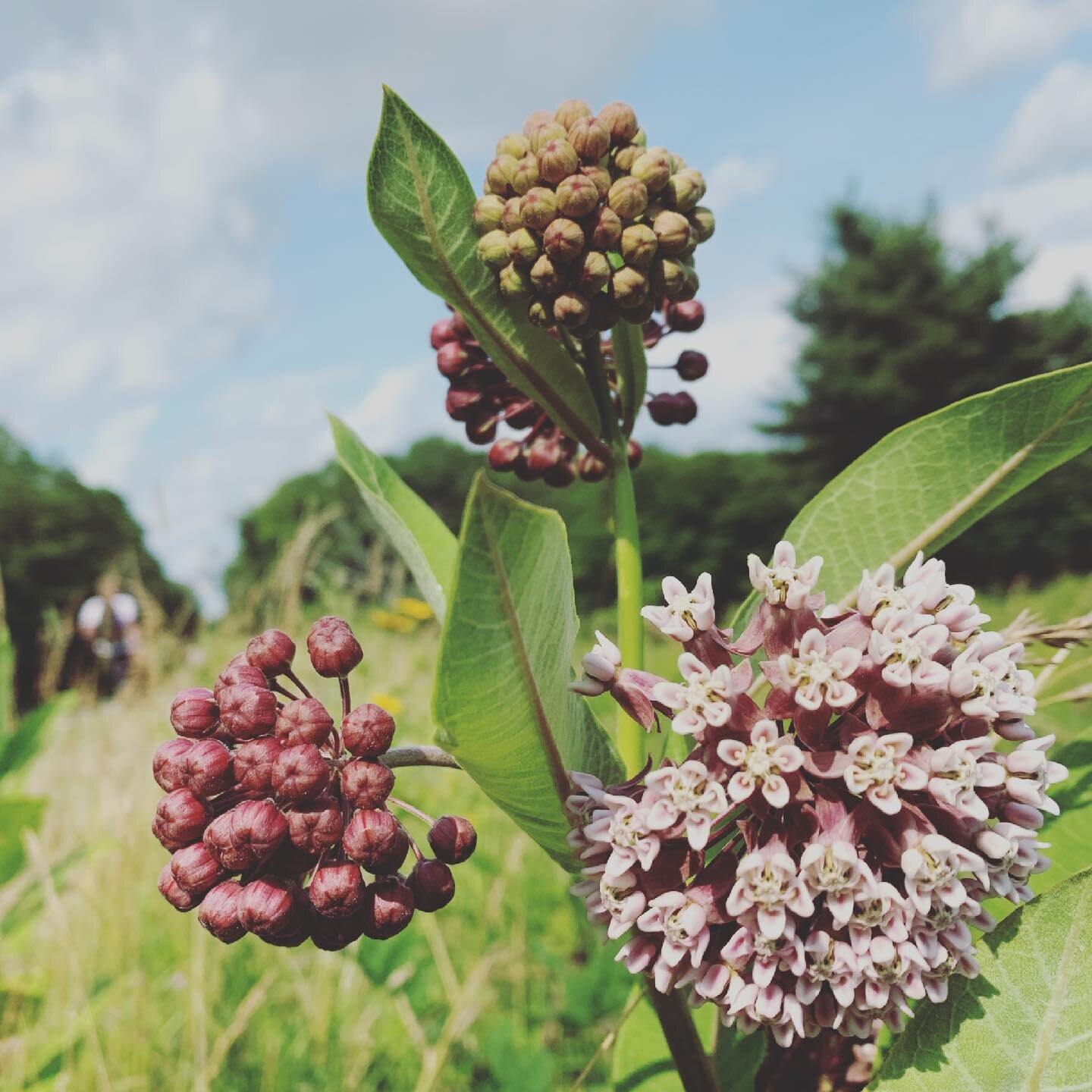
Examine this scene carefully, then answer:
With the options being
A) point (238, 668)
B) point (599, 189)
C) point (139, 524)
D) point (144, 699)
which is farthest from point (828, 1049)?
point (139, 524)

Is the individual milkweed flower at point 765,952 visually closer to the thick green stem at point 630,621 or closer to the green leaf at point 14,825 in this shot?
the thick green stem at point 630,621

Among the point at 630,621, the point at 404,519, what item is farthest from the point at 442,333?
the point at 630,621

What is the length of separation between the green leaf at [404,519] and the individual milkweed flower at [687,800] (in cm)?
33

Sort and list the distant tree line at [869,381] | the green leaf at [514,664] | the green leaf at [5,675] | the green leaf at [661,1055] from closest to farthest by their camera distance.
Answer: the green leaf at [514,664] → the green leaf at [661,1055] → the green leaf at [5,675] → the distant tree line at [869,381]

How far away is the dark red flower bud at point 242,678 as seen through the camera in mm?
838

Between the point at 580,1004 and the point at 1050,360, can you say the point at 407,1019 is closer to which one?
the point at 580,1004

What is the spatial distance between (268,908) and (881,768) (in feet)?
1.58

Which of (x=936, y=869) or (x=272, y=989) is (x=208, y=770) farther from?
(x=272, y=989)

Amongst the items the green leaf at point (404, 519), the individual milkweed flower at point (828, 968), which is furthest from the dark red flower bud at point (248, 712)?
the individual milkweed flower at point (828, 968)

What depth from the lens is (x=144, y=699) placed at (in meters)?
6.59

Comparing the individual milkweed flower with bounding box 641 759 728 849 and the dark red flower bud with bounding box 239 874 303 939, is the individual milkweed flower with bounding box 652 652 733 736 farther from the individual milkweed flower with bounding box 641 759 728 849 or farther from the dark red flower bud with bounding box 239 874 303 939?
the dark red flower bud with bounding box 239 874 303 939

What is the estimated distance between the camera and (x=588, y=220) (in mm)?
943

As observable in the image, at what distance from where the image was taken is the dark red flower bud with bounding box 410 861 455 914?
32.6 inches

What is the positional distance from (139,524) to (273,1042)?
30.5 m
